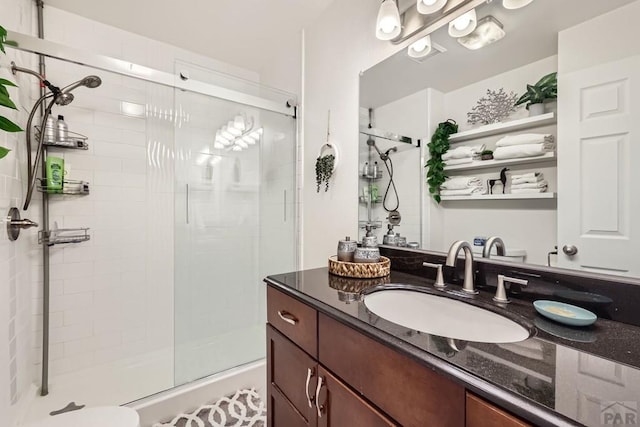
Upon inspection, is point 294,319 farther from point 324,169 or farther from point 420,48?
point 420,48

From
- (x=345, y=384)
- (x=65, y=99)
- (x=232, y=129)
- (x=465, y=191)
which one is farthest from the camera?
(x=232, y=129)

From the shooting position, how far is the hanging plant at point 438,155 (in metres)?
1.13

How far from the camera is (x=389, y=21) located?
1.29 meters

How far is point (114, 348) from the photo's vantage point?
1.89 meters

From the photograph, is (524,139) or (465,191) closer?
(524,139)

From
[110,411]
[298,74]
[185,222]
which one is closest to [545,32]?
[298,74]

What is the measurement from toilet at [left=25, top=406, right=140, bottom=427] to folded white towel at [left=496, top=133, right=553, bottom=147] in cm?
163

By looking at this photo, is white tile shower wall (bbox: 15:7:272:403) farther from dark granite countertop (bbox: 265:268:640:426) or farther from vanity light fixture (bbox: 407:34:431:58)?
dark granite countertop (bbox: 265:268:640:426)

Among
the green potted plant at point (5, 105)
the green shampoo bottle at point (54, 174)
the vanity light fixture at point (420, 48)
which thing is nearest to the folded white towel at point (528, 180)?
the vanity light fixture at point (420, 48)

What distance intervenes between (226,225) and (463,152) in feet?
5.23

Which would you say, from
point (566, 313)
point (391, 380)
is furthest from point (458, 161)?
point (391, 380)

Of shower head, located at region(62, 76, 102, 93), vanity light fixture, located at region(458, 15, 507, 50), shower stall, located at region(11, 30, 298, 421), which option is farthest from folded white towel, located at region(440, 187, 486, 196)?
shower head, located at region(62, 76, 102, 93)

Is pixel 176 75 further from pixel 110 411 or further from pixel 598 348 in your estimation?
pixel 598 348

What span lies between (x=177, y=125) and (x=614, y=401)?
2.02 meters
